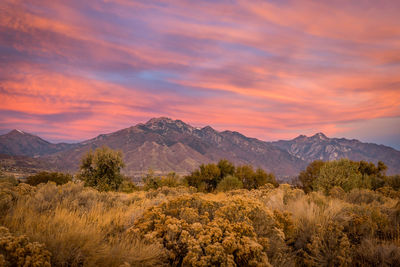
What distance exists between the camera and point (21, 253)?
3012mm

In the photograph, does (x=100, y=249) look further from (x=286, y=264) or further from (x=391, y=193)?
(x=391, y=193)

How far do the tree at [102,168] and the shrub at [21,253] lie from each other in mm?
18675

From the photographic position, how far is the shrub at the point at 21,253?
291 centimetres

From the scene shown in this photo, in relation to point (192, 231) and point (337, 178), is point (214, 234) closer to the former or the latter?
point (192, 231)

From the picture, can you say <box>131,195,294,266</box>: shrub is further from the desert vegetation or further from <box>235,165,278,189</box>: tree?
<box>235,165,278,189</box>: tree

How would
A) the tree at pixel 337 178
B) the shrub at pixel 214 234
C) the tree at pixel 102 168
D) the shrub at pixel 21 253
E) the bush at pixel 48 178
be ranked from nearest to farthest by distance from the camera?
1. the shrub at pixel 21 253
2. the shrub at pixel 214 234
3. the tree at pixel 337 178
4. the tree at pixel 102 168
5. the bush at pixel 48 178

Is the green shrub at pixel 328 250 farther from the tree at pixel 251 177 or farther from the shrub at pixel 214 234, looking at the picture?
the tree at pixel 251 177

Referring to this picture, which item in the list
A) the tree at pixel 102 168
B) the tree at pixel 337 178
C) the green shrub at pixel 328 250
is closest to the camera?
the green shrub at pixel 328 250

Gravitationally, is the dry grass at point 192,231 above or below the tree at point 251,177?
above

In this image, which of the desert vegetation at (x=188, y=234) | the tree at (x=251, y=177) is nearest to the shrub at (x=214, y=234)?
the desert vegetation at (x=188, y=234)

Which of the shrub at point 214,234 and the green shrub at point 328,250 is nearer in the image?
the shrub at point 214,234

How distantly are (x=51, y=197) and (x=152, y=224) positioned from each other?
404 centimetres

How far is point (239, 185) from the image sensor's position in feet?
97.8

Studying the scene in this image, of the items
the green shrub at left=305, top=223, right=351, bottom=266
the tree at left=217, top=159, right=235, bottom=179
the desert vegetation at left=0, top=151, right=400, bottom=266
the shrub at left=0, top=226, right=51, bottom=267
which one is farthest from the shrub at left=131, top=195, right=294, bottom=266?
the tree at left=217, top=159, right=235, bottom=179
